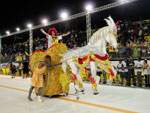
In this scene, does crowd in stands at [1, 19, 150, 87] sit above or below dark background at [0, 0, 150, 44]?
below

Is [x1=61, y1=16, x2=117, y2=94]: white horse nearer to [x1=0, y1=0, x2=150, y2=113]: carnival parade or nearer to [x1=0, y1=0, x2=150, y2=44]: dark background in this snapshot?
[x1=0, y1=0, x2=150, y2=113]: carnival parade

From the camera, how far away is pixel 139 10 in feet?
46.8

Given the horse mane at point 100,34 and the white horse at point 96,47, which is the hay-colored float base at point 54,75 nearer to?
the white horse at point 96,47

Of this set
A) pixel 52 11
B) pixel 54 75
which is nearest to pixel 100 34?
pixel 54 75

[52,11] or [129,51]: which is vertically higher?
[52,11]

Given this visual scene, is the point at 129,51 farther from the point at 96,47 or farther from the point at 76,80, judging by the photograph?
the point at 76,80

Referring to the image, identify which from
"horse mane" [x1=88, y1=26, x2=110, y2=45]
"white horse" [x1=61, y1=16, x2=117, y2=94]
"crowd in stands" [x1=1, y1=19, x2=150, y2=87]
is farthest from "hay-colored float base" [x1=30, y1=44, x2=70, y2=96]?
"horse mane" [x1=88, y1=26, x2=110, y2=45]

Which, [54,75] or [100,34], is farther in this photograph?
[54,75]

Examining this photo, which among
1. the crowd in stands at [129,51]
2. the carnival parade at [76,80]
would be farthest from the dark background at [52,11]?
the carnival parade at [76,80]

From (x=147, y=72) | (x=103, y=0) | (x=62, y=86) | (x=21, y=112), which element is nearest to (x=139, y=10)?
(x=103, y=0)

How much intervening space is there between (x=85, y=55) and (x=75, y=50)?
1.46 feet

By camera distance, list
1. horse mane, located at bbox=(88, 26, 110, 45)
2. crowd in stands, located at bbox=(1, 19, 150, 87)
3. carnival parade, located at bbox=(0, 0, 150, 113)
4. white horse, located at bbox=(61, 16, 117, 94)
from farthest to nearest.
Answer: crowd in stands, located at bbox=(1, 19, 150, 87) → horse mane, located at bbox=(88, 26, 110, 45) → white horse, located at bbox=(61, 16, 117, 94) → carnival parade, located at bbox=(0, 0, 150, 113)

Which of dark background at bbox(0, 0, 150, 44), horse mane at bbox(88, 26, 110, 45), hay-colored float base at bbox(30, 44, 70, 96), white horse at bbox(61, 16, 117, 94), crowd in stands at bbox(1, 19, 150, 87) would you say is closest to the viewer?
white horse at bbox(61, 16, 117, 94)

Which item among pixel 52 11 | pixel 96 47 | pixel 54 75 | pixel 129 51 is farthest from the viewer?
pixel 52 11
